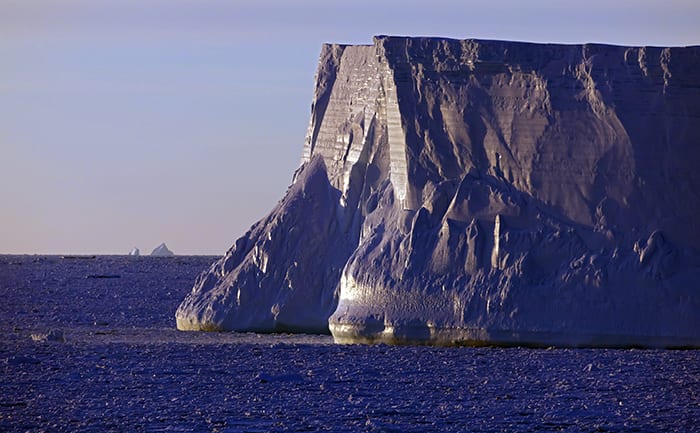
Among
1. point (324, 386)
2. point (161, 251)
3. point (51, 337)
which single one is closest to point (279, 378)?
point (324, 386)

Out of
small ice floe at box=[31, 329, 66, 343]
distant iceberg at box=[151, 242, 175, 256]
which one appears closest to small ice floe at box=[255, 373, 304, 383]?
small ice floe at box=[31, 329, 66, 343]

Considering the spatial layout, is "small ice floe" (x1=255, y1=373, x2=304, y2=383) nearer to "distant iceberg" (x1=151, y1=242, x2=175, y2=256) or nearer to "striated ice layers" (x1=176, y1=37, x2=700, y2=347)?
"striated ice layers" (x1=176, y1=37, x2=700, y2=347)

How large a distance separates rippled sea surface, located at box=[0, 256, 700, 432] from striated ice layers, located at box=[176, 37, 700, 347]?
451 millimetres

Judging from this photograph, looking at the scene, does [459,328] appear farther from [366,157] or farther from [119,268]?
[119,268]

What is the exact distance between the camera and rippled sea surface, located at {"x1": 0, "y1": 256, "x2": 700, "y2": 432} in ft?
54.1

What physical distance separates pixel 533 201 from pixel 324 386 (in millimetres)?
4432

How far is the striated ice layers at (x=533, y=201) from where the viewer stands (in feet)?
69.6

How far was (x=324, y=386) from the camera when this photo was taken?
18703 millimetres

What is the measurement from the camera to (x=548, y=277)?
2134 cm

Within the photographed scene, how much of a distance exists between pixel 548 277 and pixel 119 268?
153 feet

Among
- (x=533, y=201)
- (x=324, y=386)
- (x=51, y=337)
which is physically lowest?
(x=324, y=386)

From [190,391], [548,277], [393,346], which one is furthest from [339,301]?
[190,391]

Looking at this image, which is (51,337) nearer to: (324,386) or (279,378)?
(279,378)

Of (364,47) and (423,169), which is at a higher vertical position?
(364,47)
